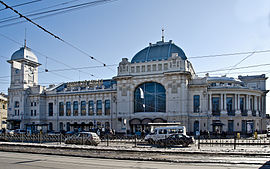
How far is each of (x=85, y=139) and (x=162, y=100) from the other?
24.5 metres

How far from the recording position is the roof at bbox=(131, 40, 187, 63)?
53.2m

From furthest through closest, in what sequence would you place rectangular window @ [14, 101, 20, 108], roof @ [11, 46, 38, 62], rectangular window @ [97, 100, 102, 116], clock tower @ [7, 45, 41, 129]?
roof @ [11, 46, 38, 62] < rectangular window @ [14, 101, 20, 108] < clock tower @ [7, 45, 41, 129] < rectangular window @ [97, 100, 102, 116]

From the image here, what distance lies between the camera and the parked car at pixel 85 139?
27.7 m

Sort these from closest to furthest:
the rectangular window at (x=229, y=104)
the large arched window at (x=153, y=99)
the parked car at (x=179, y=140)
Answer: the parked car at (x=179, y=140) < the large arched window at (x=153, y=99) < the rectangular window at (x=229, y=104)

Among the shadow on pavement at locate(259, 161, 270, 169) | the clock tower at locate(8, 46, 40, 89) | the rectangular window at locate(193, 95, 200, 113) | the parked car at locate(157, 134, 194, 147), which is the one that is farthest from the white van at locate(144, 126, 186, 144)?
the clock tower at locate(8, 46, 40, 89)

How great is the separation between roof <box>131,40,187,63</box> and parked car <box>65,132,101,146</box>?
91.5 ft

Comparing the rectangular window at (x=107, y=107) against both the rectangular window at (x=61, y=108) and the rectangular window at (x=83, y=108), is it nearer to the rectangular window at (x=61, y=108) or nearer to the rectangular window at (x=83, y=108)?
the rectangular window at (x=83, y=108)

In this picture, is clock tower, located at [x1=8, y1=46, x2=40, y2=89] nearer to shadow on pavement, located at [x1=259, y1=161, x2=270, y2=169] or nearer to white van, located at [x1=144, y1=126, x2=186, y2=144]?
white van, located at [x1=144, y1=126, x2=186, y2=144]

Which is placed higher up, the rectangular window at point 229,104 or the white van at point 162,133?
the rectangular window at point 229,104

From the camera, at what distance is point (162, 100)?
163ft

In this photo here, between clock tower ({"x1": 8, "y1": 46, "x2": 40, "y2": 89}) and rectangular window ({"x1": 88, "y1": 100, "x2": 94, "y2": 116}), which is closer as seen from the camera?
rectangular window ({"x1": 88, "y1": 100, "x2": 94, "y2": 116})

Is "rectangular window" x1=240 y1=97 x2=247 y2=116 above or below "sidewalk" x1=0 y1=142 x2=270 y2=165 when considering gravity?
above

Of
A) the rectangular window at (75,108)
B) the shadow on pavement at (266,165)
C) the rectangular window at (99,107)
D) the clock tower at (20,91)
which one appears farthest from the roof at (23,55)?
the shadow on pavement at (266,165)

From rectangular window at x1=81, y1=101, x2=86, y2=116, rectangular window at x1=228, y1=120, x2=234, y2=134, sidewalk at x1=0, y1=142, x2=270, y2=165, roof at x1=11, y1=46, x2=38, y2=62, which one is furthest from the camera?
roof at x1=11, y1=46, x2=38, y2=62
